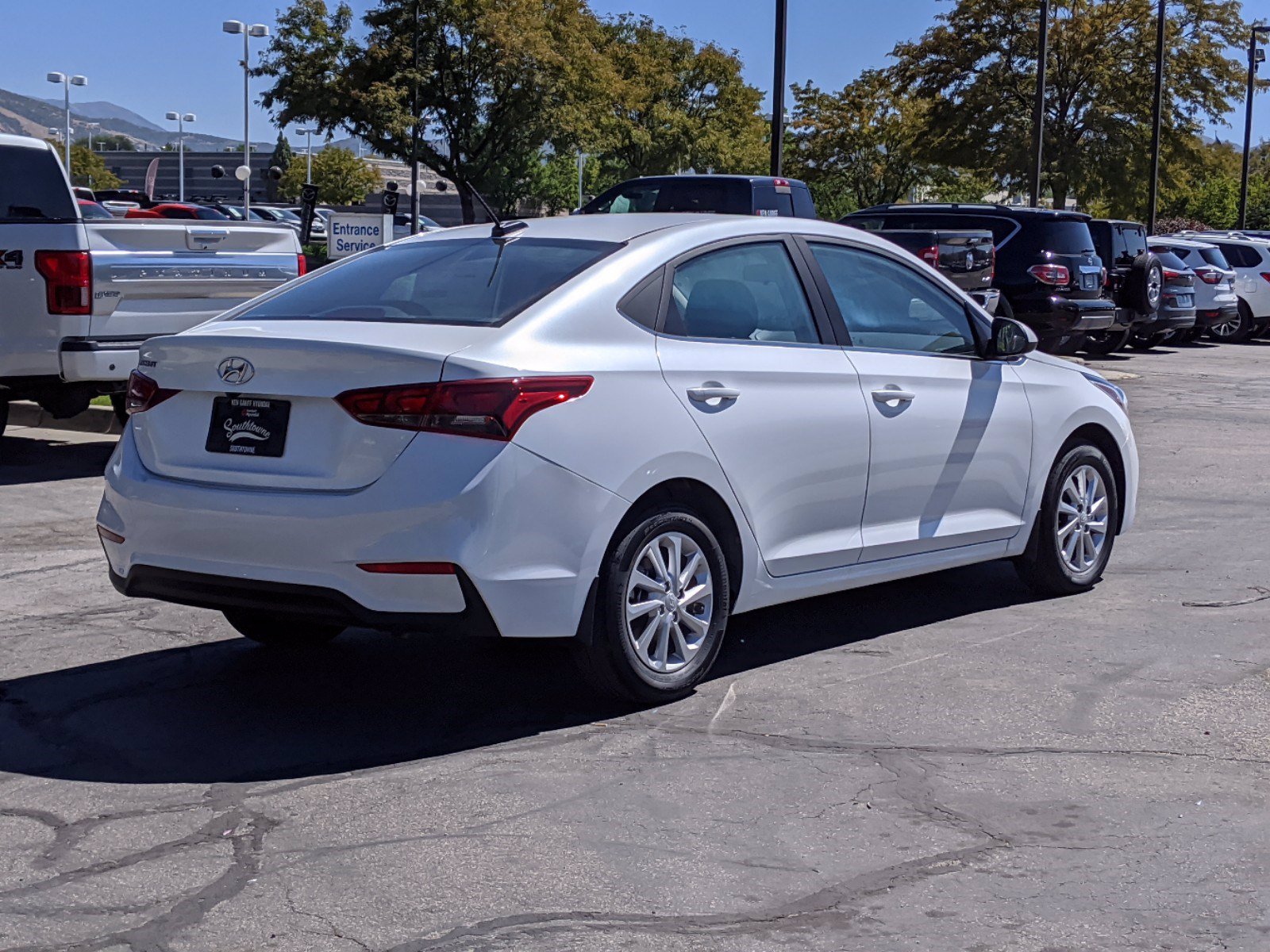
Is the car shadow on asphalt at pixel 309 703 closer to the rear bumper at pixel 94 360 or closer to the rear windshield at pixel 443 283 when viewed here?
the rear windshield at pixel 443 283

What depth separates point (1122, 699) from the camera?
19.0 feet

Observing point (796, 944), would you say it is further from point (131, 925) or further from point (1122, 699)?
point (1122, 699)

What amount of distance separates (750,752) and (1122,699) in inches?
59.8

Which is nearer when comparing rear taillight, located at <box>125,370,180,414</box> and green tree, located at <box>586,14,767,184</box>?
rear taillight, located at <box>125,370,180,414</box>

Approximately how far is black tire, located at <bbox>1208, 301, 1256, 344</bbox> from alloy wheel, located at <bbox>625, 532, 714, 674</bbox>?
2796 centimetres

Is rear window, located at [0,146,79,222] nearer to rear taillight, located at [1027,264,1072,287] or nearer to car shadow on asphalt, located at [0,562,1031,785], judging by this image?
car shadow on asphalt, located at [0,562,1031,785]

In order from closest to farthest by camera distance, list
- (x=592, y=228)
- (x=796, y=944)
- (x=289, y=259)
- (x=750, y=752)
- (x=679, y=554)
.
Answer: (x=796, y=944), (x=750, y=752), (x=679, y=554), (x=592, y=228), (x=289, y=259)

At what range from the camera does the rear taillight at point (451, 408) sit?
194 inches

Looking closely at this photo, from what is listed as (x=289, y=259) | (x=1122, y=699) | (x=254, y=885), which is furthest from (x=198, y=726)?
(x=289, y=259)

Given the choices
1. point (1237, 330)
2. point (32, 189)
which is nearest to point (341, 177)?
point (1237, 330)

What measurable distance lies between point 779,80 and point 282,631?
17.9 m

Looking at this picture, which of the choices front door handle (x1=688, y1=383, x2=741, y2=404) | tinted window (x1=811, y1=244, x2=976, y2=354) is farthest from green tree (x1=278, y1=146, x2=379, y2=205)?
front door handle (x1=688, y1=383, x2=741, y2=404)

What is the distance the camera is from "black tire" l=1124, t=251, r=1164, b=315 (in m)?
24.2

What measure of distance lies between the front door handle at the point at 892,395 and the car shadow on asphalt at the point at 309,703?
39.1 inches
